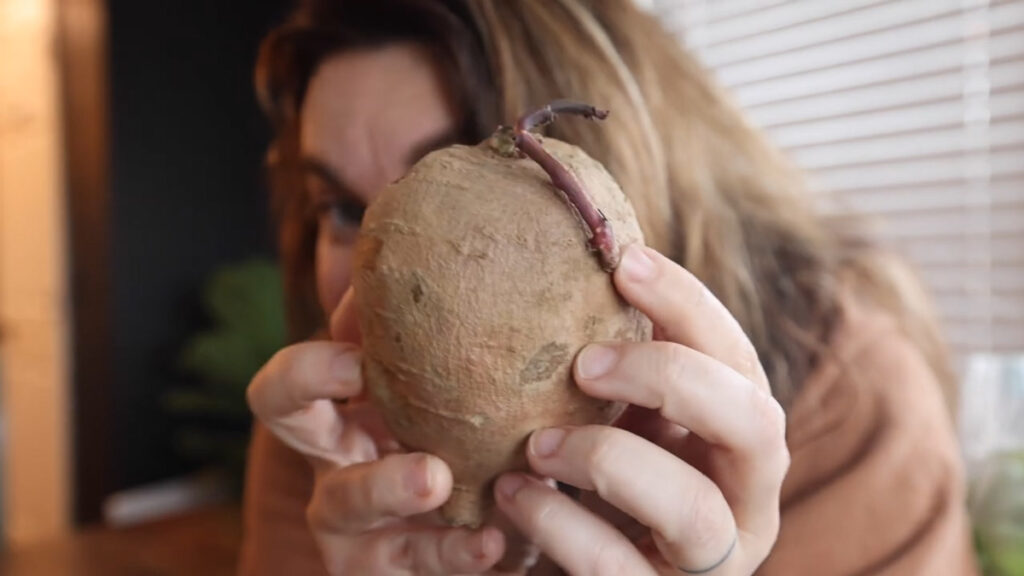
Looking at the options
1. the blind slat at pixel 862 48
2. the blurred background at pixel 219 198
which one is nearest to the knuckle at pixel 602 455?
the blurred background at pixel 219 198

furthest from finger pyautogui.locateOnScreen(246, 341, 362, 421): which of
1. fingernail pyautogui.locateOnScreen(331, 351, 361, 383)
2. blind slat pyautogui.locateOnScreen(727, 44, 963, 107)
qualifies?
blind slat pyautogui.locateOnScreen(727, 44, 963, 107)

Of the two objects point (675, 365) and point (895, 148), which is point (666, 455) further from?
point (895, 148)

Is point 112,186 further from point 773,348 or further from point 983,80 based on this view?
point 983,80

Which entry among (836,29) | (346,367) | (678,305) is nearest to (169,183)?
(346,367)

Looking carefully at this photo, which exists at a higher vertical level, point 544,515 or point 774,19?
point 774,19

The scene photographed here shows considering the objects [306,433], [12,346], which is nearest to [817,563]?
[306,433]

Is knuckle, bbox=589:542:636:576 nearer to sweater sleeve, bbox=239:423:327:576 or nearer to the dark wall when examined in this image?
sweater sleeve, bbox=239:423:327:576
